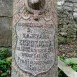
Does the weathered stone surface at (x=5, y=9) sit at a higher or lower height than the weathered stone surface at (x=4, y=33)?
higher

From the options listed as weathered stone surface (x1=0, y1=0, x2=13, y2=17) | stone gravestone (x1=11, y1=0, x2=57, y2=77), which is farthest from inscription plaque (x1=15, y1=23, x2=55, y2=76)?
weathered stone surface (x1=0, y1=0, x2=13, y2=17)

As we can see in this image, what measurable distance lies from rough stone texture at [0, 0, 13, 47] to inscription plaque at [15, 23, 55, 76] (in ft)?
6.48

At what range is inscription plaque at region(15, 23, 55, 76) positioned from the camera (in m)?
3.46

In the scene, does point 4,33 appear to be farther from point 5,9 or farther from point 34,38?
point 34,38

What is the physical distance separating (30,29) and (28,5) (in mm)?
248

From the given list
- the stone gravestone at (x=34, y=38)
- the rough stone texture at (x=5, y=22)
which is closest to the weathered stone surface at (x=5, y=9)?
the rough stone texture at (x=5, y=22)

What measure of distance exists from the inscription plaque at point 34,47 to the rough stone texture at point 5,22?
1.98 m

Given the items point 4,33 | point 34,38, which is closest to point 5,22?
point 4,33

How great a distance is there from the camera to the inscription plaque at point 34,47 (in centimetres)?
Answer: 346

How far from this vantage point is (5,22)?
→ 548cm

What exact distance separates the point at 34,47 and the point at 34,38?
3.6 inches

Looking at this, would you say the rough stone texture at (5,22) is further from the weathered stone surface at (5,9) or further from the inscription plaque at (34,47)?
the inscription plaque at (34,47)

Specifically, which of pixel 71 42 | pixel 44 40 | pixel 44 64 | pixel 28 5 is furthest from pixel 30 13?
pixel 71 42

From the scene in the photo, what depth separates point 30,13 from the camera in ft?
11.4
